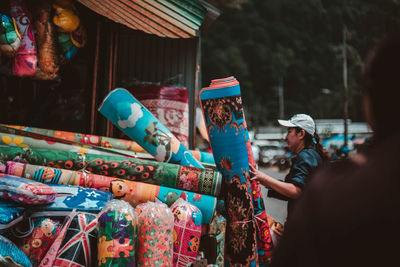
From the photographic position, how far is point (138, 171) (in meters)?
2.86

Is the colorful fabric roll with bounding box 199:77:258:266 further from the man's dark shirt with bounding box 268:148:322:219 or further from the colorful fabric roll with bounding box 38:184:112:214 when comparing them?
the colorful fabric roll with bounding box 38:184:112:214

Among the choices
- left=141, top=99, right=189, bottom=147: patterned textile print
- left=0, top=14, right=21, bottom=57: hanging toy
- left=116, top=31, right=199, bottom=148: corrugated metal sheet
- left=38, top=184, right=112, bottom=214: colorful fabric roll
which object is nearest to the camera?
left=38, top=184, right=112, bottom=214: colorful fabric roll

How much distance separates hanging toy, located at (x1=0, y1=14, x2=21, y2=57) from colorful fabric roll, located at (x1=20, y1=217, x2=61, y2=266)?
2.05 m

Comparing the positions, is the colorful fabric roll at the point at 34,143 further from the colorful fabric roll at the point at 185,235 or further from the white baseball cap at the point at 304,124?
the white baseball cap at the point at 304,124

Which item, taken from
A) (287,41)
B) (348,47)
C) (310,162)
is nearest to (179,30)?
(310,162)

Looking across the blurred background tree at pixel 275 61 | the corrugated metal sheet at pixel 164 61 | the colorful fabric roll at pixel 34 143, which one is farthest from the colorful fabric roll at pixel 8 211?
the blurred background tree at pixel 275 61

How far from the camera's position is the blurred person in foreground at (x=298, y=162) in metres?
2.70

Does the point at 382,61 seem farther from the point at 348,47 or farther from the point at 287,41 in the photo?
the point at 287,41

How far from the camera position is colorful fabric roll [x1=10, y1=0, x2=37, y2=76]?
12.3 ft

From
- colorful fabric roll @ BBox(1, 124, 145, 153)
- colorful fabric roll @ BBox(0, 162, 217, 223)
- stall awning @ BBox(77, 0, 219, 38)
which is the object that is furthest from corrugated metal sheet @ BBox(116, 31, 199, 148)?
colorful fabric roll @ BBox(0, 162, 217, 223)

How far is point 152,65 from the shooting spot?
230 inches

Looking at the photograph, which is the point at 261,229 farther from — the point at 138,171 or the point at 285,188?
the point at 138,171

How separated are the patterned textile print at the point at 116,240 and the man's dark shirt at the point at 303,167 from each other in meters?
1.28

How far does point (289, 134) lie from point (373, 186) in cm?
217
